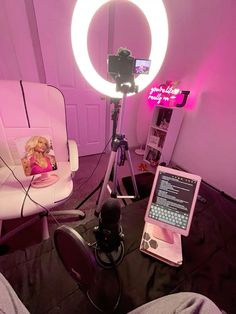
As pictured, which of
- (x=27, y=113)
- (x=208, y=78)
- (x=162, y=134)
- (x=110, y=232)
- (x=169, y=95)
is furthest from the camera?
(x=162, y=134)

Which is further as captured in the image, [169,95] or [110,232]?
[169,95]

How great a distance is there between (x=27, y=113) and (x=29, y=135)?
15cm

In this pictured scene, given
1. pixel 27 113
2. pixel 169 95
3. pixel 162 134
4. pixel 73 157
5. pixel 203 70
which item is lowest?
pixel 162 134

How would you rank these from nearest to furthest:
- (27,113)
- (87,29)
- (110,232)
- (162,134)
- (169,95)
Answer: (110,232), (87,29), (27,113), (169,95), (162,134)

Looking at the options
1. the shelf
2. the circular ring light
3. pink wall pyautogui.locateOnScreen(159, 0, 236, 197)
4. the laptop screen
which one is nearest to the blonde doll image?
the circular ring light

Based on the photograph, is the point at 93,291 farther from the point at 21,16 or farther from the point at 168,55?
A: the point at 168,55

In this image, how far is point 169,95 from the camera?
77.6 inches

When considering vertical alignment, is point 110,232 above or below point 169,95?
below

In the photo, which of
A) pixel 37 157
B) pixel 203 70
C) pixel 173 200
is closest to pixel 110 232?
pixel 173 200

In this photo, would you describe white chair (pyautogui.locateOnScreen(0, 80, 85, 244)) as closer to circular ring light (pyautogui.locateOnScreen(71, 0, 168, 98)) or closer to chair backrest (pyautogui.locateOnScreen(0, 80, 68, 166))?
chair backrest (pyautogui.locateOnScreen(0, 80, 68, 166))

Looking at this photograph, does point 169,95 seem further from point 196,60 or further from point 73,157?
point 73,157

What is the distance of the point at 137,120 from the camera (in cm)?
250

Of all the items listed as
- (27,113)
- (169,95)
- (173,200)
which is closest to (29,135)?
(27,113)

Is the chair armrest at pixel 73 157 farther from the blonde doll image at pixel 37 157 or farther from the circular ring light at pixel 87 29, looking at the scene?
the circular ring light at pixel 87 29
